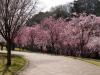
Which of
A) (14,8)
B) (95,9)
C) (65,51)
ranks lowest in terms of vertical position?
(65,51)

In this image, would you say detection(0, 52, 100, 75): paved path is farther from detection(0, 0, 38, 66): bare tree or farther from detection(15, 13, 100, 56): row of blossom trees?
detection(15, 13, 100, 56): row of blossom trees

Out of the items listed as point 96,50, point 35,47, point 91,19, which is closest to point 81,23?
point 91,19

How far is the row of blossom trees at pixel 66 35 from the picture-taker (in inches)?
1990

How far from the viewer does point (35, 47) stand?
2874 inches

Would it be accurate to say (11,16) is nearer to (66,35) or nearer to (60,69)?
(60,69)

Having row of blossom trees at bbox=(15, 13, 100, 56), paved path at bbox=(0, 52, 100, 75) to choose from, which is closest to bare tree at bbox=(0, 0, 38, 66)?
paved path at bbox=(0, 52, 100, 75)

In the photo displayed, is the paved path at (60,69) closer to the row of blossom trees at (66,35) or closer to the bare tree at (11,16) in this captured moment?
the bare tree at (11,16)

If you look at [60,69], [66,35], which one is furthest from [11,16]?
[66,35]

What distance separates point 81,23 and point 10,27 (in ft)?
96.8

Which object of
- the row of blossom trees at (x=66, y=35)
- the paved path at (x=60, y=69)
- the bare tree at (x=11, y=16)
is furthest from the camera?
the row of blossom trees at (x=66, y=35)

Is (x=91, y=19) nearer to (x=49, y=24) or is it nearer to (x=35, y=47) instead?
(x=49, y=24)

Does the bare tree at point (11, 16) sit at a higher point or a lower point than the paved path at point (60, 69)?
higher

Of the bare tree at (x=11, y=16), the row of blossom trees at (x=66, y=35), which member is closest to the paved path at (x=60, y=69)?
the bare tree at (x=11, y=16)

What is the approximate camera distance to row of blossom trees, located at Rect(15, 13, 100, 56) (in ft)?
166
